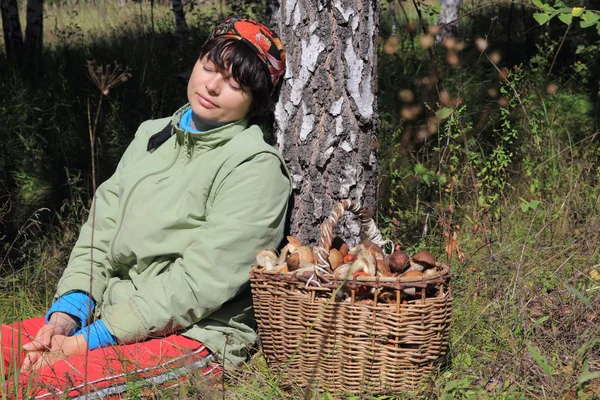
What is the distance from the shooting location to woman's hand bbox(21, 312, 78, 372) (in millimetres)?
2270

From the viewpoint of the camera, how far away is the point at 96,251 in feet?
8.77

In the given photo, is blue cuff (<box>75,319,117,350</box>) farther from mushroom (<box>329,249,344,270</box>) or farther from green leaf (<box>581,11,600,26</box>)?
green leaf (<box>581,11,600,26</box>)

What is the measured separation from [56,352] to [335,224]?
3.32 ft

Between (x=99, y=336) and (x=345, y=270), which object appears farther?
(x=99, y=336)

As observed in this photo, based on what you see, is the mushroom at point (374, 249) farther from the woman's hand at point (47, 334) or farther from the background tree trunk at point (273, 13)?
the background tree trunk at point (273, 13)

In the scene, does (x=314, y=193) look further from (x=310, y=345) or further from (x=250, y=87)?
(x=310, y=345)

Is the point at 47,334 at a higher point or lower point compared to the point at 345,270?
lower

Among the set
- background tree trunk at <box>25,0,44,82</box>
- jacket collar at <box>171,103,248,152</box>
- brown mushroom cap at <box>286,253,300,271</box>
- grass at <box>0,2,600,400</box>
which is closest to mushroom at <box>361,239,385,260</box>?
brown mushroom cap at <box>286,253,300,271</box>

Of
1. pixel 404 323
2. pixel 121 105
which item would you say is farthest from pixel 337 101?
pixel 121 105

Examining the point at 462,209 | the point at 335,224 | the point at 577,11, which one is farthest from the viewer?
the point at 462,209

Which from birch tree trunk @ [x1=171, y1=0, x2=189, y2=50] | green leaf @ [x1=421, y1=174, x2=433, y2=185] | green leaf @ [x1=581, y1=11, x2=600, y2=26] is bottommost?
green leaf @ [x1=421, y1=174, x2=433, y2=185]

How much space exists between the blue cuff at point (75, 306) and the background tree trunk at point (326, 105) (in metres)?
0.84

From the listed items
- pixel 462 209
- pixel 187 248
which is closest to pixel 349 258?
pixel 187 248

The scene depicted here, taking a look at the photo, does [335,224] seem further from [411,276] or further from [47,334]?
[47,334]
